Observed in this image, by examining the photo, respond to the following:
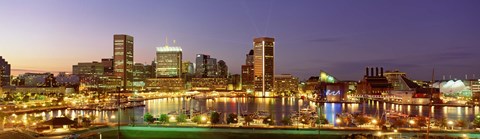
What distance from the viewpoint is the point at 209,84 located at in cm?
13712

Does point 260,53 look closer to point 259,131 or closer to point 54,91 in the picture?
point 54,91

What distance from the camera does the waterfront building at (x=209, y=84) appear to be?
136m

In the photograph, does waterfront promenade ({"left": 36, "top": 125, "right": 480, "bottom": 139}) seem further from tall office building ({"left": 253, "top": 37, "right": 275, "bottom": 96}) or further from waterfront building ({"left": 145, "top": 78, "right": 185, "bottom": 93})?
waterfront building ({"left": 145, "top": 78, "right": 185, "bottom": 93})

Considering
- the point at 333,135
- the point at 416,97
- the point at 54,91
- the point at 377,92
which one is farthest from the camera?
the point at 377,92

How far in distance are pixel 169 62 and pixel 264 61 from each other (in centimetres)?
3255

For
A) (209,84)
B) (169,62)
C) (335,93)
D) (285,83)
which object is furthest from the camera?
(169,62)

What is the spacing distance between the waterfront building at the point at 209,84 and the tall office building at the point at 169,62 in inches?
293

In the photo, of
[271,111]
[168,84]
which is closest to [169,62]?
[168,84]

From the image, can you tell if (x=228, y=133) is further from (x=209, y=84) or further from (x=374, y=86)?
(x=209, y=84)

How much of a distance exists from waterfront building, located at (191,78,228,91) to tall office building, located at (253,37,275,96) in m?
14.0

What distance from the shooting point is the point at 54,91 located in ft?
279

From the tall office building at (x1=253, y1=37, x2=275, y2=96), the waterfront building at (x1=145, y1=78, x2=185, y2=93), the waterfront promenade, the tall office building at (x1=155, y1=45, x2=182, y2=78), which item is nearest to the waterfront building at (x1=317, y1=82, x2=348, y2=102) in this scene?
the tall office building at (x1=253, y1=37, x2=275, y2=96)

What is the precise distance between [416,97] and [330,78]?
40908 mm

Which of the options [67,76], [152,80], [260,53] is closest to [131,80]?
[152,80]
